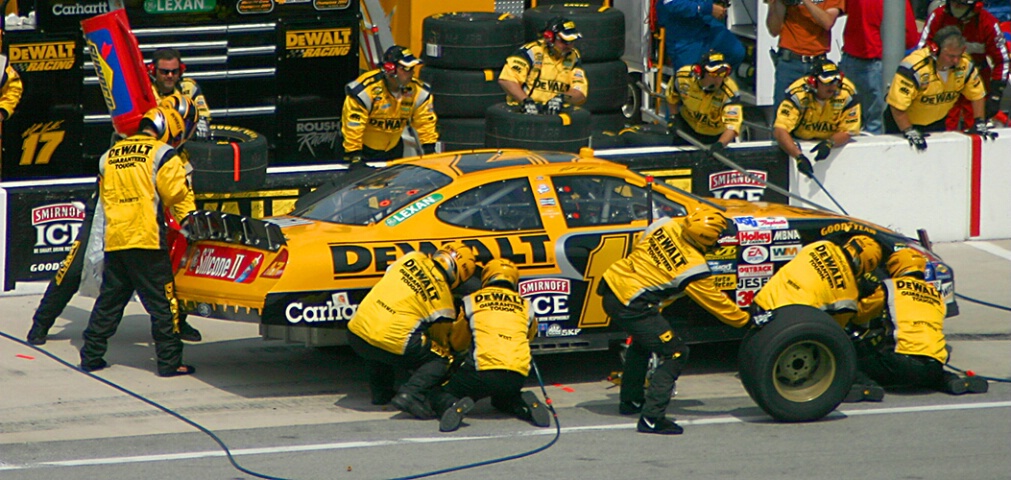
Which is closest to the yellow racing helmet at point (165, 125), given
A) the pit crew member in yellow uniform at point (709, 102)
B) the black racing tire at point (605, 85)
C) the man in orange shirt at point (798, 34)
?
the pit crew member in yellow uniform at point (709, 102)

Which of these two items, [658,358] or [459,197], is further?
[459,197]

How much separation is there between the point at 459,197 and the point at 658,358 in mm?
1646

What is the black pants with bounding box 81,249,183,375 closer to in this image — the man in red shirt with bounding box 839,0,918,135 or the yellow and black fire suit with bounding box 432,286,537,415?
the yellow and black fire suit with bounding box 432,286,537,415

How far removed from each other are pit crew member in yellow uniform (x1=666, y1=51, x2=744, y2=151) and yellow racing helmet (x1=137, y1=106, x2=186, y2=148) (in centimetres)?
473

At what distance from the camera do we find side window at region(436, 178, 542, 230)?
9.33m

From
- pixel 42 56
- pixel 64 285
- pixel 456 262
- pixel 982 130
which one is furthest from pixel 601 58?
pixel 456 262

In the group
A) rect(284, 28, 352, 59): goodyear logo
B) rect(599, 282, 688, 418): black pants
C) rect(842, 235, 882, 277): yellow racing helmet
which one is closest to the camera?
rect(599, 282, 688, 418): black pants

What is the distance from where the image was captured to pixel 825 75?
41.3ft

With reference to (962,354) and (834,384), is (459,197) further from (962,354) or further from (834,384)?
(962,354)

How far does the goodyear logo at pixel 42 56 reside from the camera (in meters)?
12.4

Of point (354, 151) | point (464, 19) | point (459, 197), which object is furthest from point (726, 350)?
point (464, 19)

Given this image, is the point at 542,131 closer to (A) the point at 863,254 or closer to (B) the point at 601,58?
(B) the point at 601,58

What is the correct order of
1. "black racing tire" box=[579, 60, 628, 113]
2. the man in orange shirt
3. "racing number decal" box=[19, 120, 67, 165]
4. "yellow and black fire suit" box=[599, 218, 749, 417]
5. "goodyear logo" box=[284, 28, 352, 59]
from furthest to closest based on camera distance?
"black racing tire" box=[579, 60, 628, 113] < the man in orange shirt < "goodyear logo" box=[284, 28, 352, 59] < "racing number decal" box=[19, 120, 67, 165] < "yellow and black fire suit" box=[599, 218, 749, 417]

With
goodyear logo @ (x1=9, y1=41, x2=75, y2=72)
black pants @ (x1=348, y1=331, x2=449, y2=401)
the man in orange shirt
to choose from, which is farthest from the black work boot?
goodyear logo @ (x1=9, y1=41, x2=75, y2=72)
